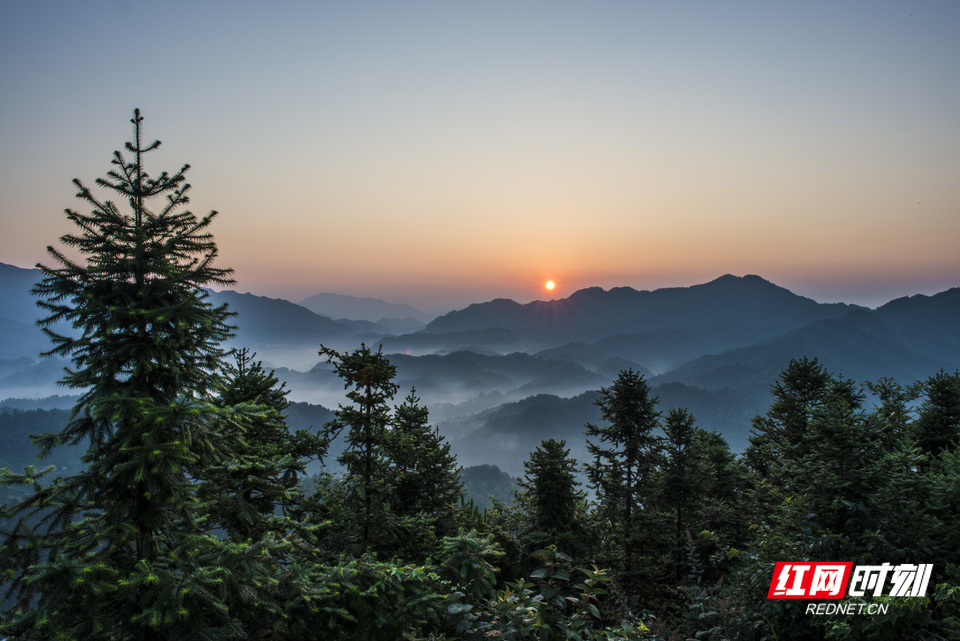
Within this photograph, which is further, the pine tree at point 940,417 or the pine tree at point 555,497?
the pine tree at point 555,497

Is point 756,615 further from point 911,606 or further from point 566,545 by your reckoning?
point 566,545

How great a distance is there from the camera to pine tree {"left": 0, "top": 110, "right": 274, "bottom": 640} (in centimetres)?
522

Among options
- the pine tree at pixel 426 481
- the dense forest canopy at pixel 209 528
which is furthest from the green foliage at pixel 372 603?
the pine tree at pixel 426 481

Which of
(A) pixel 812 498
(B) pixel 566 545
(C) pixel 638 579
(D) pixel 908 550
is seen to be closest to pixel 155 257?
(A) pixel 812 498

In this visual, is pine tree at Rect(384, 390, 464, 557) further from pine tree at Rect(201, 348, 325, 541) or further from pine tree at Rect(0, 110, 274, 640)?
pine tree at Rect(0, 110, 274, 640)

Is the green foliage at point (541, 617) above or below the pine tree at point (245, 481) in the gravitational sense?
below

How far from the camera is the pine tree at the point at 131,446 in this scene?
522 cm

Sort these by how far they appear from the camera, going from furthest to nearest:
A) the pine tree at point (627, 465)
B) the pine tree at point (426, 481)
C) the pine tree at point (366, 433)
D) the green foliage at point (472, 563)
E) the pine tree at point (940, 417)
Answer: the pine tree at point (627, 465) < the pine tree at point (426, 481) < the pine tree at point (940, 417) < the pine tree at point (366, 433) < the green foliage at point (472, 563)

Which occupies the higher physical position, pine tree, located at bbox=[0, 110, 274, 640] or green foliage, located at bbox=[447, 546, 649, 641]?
pine tree, located at bbox=[0, 110, 274, 640]

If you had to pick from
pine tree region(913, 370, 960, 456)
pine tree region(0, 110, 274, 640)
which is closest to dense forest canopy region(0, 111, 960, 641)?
pine tree region(0, 110, 274, 640)

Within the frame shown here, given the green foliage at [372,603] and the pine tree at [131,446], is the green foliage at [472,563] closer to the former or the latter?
the green foliage at [372,603]

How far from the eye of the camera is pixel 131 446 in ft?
18.5

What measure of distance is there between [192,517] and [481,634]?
4.70 m

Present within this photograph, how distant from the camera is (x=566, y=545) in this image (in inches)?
559
